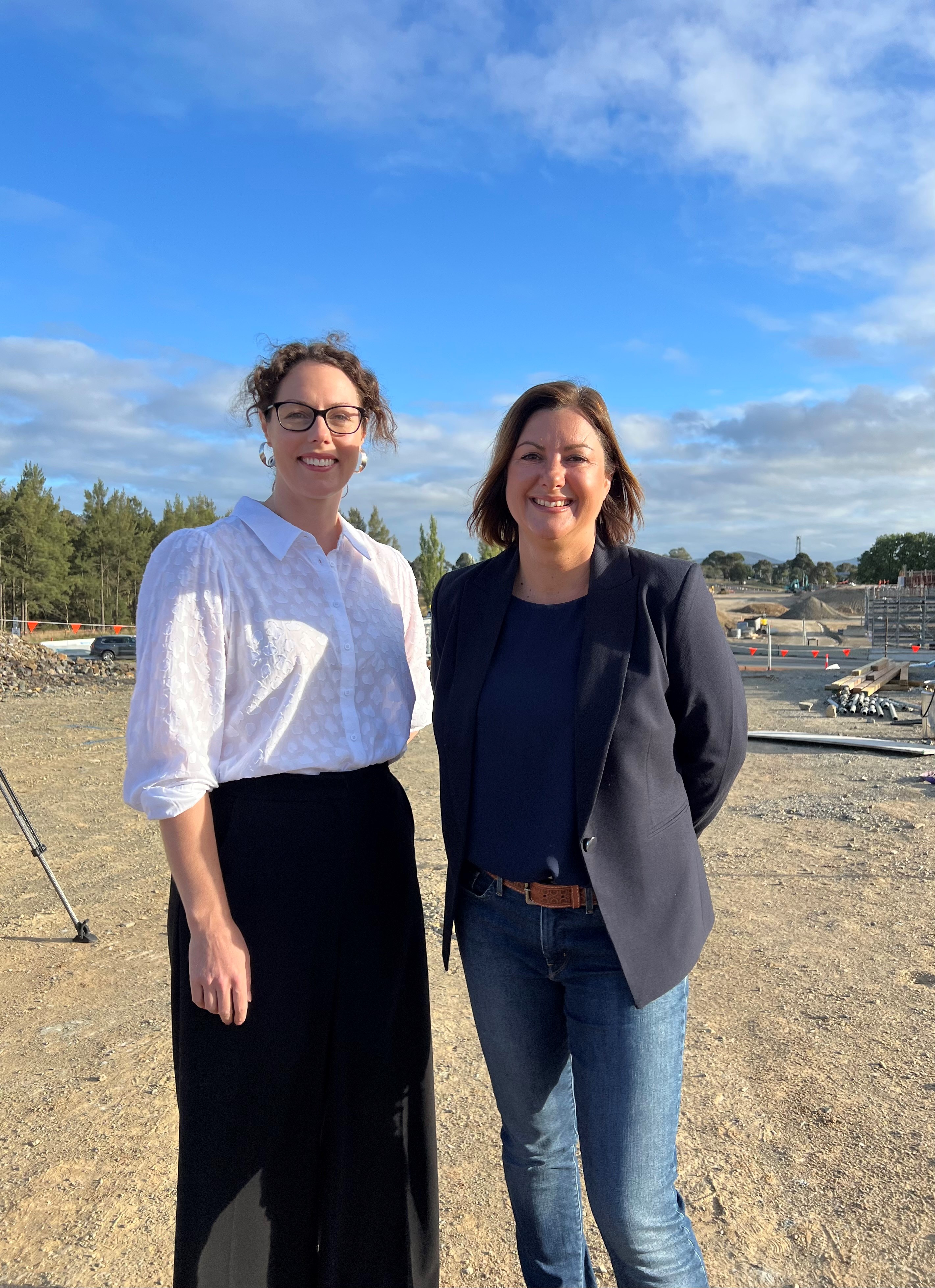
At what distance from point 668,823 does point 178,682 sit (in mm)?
1123

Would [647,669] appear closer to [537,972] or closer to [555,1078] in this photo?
[537,972]

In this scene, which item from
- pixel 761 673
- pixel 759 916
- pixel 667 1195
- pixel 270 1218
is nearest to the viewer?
pixel 667 1195

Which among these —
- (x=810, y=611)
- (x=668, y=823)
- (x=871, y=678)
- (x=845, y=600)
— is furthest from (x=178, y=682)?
(x=845, y=600)

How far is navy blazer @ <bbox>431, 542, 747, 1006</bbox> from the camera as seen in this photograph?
5.94ft

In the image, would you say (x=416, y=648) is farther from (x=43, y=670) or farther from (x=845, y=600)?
(x=845, y=600)

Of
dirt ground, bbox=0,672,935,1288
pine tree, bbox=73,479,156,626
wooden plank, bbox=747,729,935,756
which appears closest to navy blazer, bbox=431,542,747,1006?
dirt ground, bbox=0,672,935,1288

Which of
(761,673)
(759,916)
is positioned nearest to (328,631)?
(759,916)

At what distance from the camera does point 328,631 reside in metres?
2.04

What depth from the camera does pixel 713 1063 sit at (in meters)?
3.53

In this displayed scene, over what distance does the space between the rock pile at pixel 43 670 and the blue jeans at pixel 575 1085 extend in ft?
65.1

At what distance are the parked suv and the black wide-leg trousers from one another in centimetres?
2861

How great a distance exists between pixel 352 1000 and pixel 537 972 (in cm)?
44

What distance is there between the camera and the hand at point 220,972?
1.81m

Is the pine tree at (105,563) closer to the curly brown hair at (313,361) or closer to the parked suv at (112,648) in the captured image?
the parked suv at (112,648)
